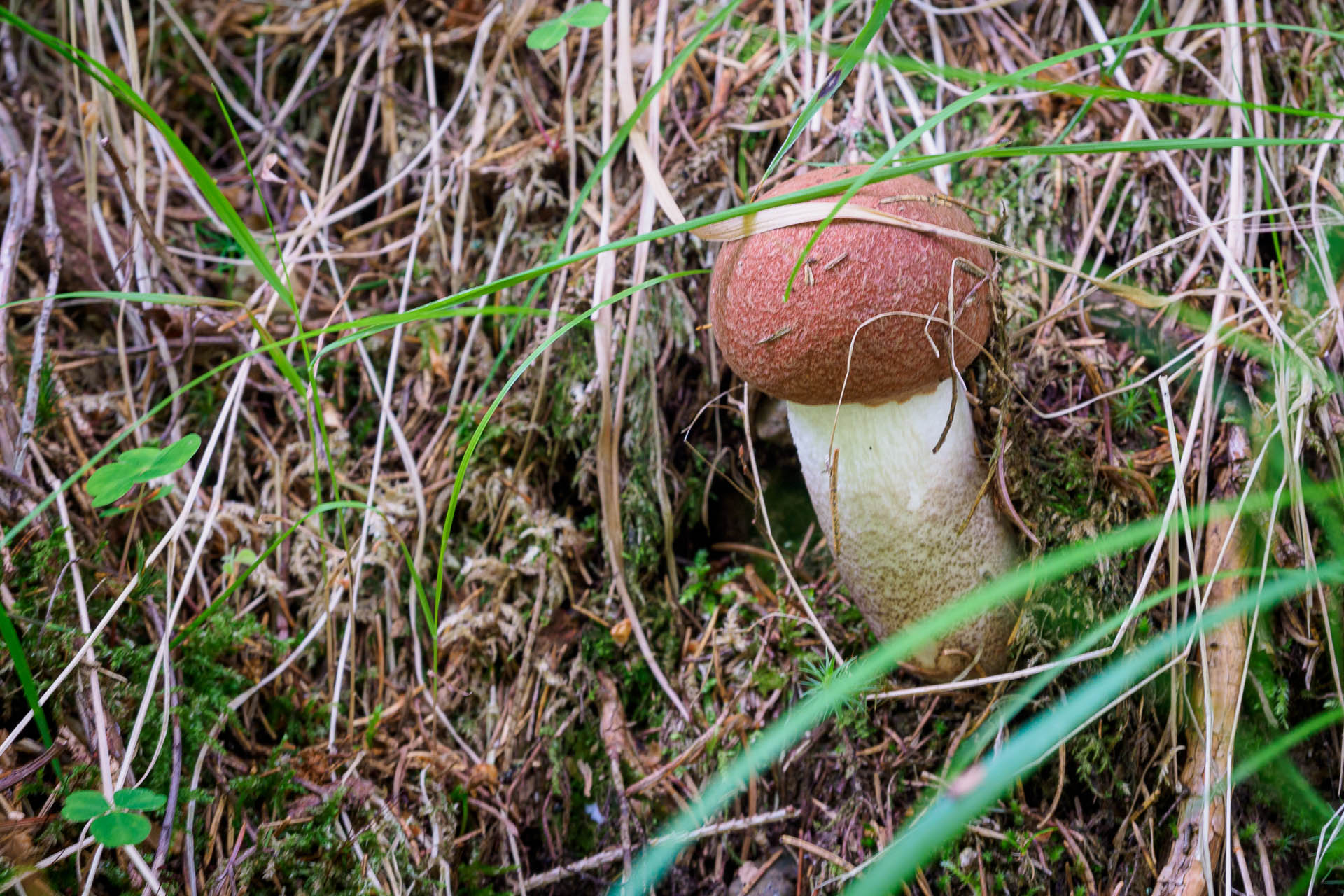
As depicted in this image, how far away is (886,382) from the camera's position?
156 cm

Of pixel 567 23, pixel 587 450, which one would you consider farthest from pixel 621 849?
pixel 567 23

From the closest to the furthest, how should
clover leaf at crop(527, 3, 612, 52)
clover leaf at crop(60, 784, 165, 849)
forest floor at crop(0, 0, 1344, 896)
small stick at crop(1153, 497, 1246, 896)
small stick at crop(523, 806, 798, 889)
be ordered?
clover leaf at crop(60, 784, 165, 849) → small stick at crop(1153, 497, 1246, 896) → forest floor at crop(0, 0, 1344, 896) → small stick at crop(523, 806, 798, 889) → clover leaf at crop(527, 3, 612, 52)

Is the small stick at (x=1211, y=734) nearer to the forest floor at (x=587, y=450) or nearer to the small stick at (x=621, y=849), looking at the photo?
the forest floor at (x=587, y=450)

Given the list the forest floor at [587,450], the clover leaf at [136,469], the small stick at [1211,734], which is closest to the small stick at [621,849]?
the forest floor at [587,450]

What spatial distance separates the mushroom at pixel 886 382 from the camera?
4.90 feet

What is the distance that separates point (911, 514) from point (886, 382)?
0.35 m

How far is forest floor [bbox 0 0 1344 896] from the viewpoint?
5.54ft

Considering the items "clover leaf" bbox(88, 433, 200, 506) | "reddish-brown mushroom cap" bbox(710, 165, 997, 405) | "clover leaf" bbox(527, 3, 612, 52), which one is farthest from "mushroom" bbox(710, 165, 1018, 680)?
"clover leaf" bbox(88, 433, 200, 506)

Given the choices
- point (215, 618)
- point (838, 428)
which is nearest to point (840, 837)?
point (838, 428)

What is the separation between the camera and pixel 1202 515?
1.44 meters

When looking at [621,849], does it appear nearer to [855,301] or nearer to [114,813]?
[114,813]

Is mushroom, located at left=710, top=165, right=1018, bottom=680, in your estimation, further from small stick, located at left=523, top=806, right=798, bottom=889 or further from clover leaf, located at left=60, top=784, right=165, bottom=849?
clover leaf, located at left=60, top=784, right=165, bottom=849

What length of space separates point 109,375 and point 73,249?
360 mm

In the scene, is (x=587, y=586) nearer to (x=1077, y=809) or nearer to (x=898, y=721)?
(x=898, y=721)
